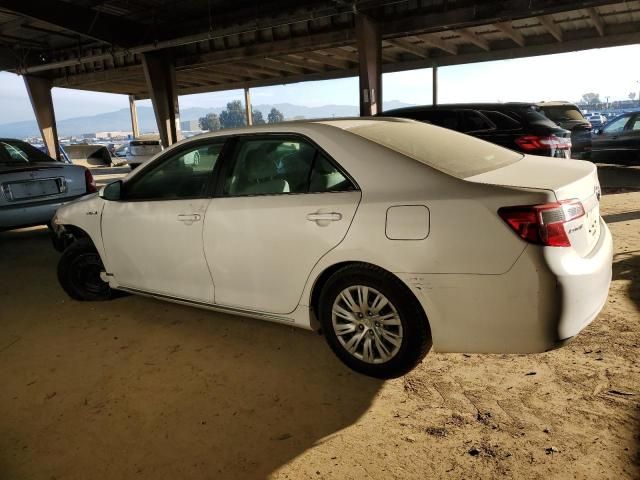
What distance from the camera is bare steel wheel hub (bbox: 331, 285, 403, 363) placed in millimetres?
2525

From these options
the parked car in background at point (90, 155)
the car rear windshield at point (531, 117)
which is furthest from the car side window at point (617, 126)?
the parked car in background at point (90, 155)

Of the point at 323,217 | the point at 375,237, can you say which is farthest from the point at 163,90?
the point at 375,237

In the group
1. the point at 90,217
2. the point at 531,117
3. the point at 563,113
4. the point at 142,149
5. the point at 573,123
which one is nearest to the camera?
the point at 90,217

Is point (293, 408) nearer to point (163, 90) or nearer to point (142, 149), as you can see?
point (163, 90)

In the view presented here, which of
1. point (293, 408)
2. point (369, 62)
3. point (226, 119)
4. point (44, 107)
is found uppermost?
point (226, 119)

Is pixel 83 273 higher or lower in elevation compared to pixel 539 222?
lower

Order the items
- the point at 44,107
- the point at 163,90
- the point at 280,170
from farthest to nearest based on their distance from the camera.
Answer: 1. the point at 44,107
2. the point at 163,90
3. the point at 280,170

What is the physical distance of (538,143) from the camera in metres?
6.89

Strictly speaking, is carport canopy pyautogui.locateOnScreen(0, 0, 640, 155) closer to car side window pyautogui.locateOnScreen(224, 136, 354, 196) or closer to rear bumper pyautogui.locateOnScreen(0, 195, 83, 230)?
rear bumper pyautogui.locateOnScreen(0, 195, 83, 230)

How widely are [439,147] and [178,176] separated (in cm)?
196

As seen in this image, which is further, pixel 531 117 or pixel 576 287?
pixel 531 117

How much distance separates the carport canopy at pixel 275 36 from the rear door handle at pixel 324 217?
9767 mm

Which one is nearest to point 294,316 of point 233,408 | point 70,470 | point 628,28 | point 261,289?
point 261,289

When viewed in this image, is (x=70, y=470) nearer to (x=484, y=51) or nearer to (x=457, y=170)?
(x=457, y=170)
